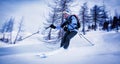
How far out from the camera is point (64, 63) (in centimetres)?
344

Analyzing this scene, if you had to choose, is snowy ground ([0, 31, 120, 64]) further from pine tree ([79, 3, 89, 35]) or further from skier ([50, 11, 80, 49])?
pine tree ([79, 3, 89, 35])

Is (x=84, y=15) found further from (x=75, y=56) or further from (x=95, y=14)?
(x=75, y=56)

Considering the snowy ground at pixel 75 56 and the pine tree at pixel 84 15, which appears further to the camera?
the pine tree at pixel 84 15

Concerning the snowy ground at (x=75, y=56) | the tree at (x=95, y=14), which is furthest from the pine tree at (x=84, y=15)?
the snowy ground at (x=75, y=56)

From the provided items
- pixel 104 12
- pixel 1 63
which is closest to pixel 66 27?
pixel 1 63

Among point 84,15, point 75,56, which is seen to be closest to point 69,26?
point 75,56

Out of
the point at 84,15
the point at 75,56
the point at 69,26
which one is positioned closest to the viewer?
the point at 75,56

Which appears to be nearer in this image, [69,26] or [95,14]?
[69,26]

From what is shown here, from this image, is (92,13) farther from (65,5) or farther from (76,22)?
(76,22)

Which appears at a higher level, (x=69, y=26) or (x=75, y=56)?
(x=69, y=26)

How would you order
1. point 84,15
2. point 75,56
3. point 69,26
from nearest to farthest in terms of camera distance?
point 75,56 < point 69,26 < point 84,15

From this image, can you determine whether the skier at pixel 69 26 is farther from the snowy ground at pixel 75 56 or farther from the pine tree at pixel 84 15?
the pine tree at pixel 84 15

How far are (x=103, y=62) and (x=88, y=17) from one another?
115ft

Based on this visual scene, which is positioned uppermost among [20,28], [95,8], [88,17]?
[95,8]
